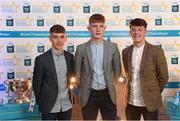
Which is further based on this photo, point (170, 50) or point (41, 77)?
point (170, 50)

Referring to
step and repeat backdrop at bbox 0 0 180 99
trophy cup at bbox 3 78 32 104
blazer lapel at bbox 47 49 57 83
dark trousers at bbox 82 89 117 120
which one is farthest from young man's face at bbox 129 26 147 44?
trophy cup at bbox 3 78 32 104

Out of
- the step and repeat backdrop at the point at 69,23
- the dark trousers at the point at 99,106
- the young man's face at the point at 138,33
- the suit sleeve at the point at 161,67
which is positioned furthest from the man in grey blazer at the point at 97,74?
the step and repeat backdrop at the point at 69,23

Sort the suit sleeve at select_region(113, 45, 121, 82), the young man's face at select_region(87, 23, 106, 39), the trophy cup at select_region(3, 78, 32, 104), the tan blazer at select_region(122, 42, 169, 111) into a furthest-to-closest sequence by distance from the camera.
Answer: the trophy cup at select_region(3, 78, 32, 104) < the suit sleeve at select_region(113, 45, 121, 82) < the young man's face at select_region(87, 23, 106, 39) < the tan blazer at select_region(122, 42, 169, 111)

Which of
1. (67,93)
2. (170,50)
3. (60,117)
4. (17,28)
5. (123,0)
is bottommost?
(60,117)

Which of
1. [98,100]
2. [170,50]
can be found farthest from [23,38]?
[170,50]

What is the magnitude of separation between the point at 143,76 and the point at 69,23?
132 cm

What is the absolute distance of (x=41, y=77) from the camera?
9.65ft

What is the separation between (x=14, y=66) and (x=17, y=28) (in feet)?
1.41

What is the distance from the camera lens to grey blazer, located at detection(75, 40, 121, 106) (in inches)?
119

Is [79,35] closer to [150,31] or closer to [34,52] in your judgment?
[34,52]

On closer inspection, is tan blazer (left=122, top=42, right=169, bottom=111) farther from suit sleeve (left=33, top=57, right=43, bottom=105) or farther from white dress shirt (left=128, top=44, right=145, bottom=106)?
suit sleeve (left=33, top=57, right=43, bottom=105)

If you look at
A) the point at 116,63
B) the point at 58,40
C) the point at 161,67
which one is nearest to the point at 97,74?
the point at 116,63

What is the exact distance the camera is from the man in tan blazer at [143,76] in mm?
2896

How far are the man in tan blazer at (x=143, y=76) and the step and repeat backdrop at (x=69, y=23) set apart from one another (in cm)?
97
